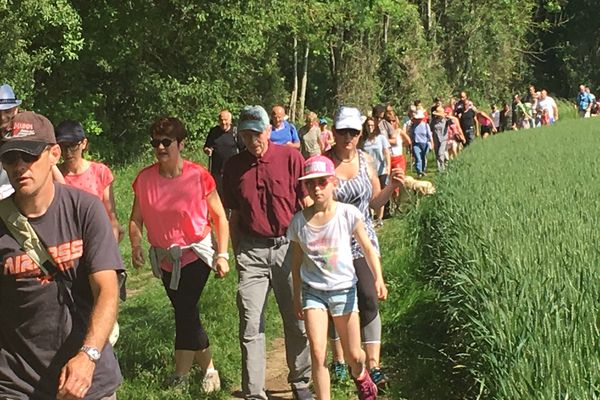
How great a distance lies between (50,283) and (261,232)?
2530mm

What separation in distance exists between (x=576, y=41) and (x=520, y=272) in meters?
55.5

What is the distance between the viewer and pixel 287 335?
18.7ft

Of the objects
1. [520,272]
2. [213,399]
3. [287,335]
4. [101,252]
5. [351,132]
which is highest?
[351,132]

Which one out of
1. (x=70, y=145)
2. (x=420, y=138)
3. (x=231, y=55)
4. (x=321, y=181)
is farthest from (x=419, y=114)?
(x=321, y=181)

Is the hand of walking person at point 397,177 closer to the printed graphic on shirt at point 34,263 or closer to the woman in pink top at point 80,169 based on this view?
the woman in pink top at point 80,169

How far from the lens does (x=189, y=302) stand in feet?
18.6

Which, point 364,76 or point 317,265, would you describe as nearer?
point 317,265

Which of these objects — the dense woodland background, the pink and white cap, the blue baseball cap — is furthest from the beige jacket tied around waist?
the dense woodland background

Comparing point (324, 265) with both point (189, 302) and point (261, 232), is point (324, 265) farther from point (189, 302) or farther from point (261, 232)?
point (189, 302)

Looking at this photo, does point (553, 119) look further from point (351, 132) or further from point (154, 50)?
point (351, 132)

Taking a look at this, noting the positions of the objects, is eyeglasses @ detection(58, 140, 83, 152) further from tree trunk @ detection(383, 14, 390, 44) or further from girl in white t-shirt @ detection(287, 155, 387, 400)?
tree trunk @ detection(383, 14, 390, 44)

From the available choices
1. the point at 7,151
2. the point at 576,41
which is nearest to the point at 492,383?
the point at 7,151

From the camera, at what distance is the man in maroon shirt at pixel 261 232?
17.9 ft

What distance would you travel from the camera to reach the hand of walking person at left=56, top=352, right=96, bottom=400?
9.48 feet
